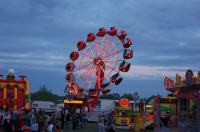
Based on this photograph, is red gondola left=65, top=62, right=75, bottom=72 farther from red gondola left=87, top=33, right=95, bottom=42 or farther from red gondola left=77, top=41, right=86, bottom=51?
red gondola left=87, top=33, right=95, bottom=42

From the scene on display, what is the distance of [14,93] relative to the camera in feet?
116

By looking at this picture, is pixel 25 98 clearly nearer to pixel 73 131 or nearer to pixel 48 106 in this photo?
pixel 73 131

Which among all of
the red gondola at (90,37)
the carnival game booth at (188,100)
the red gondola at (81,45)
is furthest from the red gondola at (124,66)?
the carnival game booth at (188,100)

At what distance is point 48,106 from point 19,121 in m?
43.0

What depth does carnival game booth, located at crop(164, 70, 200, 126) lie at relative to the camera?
24.0 metres

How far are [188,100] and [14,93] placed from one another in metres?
14.5

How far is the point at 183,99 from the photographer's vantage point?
2703 cm

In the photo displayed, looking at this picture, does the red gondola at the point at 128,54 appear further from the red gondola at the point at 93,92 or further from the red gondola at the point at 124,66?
the red gondola at the point at 93,92

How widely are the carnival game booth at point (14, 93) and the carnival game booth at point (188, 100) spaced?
461 inches

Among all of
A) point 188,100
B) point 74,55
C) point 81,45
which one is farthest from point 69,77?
point 188,100

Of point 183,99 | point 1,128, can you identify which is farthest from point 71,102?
point 183,99

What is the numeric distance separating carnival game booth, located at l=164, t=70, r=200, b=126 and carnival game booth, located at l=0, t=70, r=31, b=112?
11.7 m

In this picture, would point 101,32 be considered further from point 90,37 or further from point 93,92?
point 93,92

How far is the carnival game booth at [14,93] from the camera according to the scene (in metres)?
34.9
